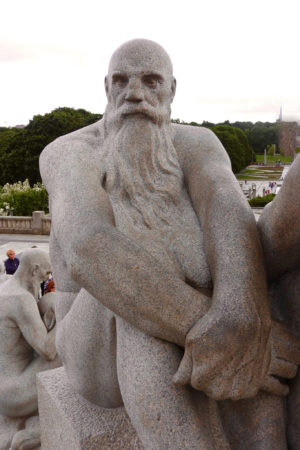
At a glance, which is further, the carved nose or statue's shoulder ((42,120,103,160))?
statue's shoulder ((42,120,103,160))

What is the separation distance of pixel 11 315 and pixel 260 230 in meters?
2.08

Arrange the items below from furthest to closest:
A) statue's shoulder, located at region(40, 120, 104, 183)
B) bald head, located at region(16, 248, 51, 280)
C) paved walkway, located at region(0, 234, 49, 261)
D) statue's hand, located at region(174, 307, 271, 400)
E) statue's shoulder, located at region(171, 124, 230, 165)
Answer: paved walkway, located at region(0, 234, 49, 261), bald head, located at region(16, 248, 51, 280), statue's shoulder, located at region(171, 124, 230, 165), statue's shoulder, located at region(40, 120, 104, 183), statue's hand, located at region(174, 307, 271, 400)

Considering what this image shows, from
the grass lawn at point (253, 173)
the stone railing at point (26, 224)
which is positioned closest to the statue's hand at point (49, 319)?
the stone railing at point (26, 224)

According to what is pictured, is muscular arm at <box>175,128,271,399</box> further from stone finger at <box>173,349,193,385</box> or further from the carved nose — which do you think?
the carved nose

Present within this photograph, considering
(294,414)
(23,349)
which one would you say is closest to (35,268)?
(23,349)

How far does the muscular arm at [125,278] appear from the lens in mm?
2061

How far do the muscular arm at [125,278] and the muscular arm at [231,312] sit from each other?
3.8 inches

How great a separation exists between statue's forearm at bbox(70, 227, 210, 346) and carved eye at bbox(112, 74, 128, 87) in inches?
34.9

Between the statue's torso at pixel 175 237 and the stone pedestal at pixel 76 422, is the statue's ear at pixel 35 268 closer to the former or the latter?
the stone pedestal at pixel 76 422

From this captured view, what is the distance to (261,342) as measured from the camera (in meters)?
2.10

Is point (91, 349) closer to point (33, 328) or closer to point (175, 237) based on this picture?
point (175, 237)

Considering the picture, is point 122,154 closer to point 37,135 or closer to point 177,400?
point 177,400

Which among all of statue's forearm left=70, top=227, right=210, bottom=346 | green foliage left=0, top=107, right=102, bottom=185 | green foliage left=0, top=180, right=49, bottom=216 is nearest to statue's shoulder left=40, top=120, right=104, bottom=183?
statue's forearm left=70, top=227, right=210, bottom=346

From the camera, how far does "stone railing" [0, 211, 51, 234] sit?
55.6 feet
